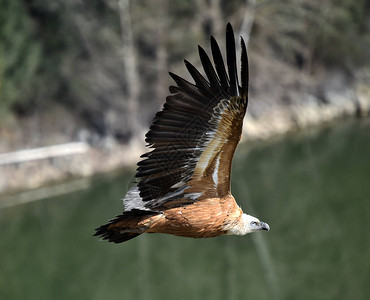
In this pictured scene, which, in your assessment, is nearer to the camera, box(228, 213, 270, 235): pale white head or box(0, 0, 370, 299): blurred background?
box(228, 213, 270, 235): pale white head

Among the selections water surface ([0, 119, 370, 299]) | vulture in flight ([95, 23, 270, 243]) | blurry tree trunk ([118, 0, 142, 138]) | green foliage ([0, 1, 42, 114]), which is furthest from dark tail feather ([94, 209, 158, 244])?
blurry tree trunk ([118, 0, 142, 138])

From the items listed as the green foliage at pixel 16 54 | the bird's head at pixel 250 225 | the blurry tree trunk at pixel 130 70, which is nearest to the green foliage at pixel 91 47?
the green foliage at pixel 16 54

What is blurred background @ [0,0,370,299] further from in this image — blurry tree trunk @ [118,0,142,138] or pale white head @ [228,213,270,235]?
pale white head @ [228,213,270,235]

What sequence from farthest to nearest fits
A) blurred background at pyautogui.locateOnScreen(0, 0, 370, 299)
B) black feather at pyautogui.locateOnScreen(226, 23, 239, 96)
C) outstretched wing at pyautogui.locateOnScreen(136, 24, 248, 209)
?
1. blurred background at pyautogui.locateOnScreen(0, 0, 370, 299)
2. outstretched wing at pyautogui.locateOnScreen(136, 24, 248, 209)
3. black feather at pyautogui.locateOnScreen(226, 23, 239, 96)

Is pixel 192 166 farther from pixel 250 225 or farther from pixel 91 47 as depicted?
pixel 91 47

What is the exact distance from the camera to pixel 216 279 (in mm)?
11250

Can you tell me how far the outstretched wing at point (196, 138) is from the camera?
12.7ft

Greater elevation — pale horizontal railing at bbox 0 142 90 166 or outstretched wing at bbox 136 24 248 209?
pale horizontal railing at bbox 0 142 90 166

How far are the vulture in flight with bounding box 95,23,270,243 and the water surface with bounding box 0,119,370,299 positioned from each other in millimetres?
6848

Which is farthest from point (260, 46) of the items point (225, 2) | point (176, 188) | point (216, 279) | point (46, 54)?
point (176, 188)

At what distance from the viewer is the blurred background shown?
1127 centimetres

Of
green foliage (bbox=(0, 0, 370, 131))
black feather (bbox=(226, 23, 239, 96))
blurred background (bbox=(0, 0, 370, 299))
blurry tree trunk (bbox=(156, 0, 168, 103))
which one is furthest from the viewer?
blurry tree trunk (bbox=(156, 0, 168, 103))

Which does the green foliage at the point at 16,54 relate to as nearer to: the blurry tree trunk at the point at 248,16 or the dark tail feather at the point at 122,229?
the blurry tree trunk at the point at 248,16

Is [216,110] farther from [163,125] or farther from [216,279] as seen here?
[216,279]
